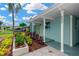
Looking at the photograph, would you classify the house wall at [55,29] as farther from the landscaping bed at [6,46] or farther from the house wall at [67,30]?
the landscaping bed at [6,46]

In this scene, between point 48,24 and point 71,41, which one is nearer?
point 71,41

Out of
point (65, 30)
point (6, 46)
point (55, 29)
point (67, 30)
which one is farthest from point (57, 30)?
point (6, 46)

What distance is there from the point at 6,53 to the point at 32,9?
5.42 meters

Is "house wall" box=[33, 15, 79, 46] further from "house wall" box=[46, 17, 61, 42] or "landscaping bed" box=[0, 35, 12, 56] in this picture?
"landscaping bed" box=[0, 35, 12, 56]


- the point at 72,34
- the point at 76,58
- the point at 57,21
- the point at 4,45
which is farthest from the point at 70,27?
the point at 4,45

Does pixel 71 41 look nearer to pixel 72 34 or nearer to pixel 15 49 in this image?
pixel 72 34

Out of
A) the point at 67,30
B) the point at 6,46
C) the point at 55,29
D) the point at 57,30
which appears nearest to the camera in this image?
the point at 6,46

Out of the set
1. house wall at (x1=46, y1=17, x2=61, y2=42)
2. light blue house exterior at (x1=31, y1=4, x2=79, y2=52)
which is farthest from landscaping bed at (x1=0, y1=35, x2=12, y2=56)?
house wall at (x1=46, y1=17, x2=61, y2=42)

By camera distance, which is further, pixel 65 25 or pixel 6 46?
pixel 65 25

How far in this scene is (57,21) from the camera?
45.7 feet

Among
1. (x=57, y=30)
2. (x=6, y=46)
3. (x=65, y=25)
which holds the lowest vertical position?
(x=6, y=46)

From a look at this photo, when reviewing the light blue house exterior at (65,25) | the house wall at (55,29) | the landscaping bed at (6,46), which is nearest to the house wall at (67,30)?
the light blue house exterior at (65,25)

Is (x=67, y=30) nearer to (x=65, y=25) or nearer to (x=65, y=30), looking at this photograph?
(x=65, y=30)

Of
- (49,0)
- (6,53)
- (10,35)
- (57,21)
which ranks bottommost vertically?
(6,53)
